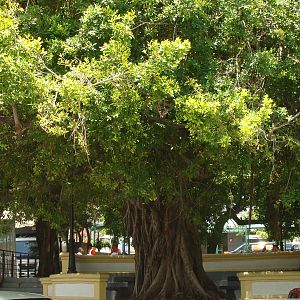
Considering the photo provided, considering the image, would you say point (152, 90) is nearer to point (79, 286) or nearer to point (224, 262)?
point (79, 286)

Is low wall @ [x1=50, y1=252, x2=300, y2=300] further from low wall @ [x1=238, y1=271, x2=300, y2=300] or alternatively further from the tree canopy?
the tree canopy

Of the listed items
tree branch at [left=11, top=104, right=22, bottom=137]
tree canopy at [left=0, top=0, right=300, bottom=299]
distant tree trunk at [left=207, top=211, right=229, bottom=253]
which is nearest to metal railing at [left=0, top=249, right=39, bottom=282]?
distant tree trunk at [left=207, top=211, right=229, bottom=253]

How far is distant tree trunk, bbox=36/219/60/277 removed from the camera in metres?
26.1

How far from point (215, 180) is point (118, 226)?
11.5 meters

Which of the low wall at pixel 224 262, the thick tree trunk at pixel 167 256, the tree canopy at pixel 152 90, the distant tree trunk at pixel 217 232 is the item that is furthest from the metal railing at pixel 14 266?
the tree canopy at pixel 152 90

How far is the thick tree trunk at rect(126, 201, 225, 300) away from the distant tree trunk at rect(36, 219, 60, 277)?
34.0ft

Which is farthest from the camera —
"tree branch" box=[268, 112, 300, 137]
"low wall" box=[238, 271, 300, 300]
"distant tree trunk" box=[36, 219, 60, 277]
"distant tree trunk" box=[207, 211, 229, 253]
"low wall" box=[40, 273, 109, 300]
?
"distant tree trunk" box=[36, 219, 60, 277]

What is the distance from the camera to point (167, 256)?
16.0m

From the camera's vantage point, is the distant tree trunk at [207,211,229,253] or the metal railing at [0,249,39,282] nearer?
the distant tree trunk at [207,211,229,253]

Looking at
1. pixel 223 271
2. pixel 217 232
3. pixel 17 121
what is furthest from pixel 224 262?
pixel 17 121

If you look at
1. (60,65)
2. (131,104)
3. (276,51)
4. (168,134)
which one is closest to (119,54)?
(131,104)

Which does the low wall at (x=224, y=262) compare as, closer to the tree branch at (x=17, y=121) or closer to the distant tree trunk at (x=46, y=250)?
the distant tree trunk at (x=46, y=250)

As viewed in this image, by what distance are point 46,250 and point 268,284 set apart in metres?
14.2

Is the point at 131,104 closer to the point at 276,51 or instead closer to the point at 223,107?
the point at 223,107
